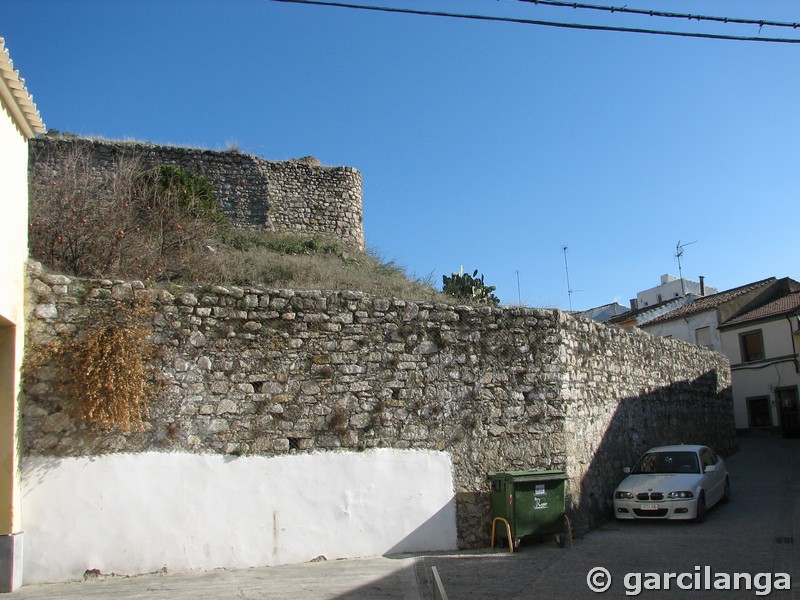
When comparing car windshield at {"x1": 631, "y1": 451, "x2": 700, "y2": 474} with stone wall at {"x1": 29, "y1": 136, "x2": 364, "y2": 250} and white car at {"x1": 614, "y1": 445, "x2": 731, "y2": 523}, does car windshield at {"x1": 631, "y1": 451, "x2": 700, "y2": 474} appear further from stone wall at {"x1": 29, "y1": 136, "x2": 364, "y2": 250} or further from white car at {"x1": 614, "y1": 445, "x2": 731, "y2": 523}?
stone wall at {"x1": 29, "y1": 136, "x2": 364, "y2": 250}

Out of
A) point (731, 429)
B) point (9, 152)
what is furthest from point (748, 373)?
point (9, 152)

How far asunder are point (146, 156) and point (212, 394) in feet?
40.1

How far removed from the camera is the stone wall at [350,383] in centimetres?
907

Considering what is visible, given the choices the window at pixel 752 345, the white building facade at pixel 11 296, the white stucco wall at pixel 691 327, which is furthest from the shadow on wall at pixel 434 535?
the window at pixel 752 345

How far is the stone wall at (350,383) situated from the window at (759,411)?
20.3 m

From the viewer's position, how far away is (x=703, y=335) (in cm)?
3203

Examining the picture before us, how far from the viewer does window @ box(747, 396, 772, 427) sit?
95.9ft

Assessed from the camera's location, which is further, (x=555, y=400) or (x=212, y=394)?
(x=555, y=400)

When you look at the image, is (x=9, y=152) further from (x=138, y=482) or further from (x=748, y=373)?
(x=748, y=373)

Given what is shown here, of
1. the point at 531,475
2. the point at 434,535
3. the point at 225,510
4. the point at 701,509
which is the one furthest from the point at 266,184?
the point at 701,509

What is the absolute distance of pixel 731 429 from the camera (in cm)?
2220

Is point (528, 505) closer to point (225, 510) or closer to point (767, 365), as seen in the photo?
point (225, 510)

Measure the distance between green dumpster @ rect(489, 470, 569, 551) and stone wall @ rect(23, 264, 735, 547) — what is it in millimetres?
314

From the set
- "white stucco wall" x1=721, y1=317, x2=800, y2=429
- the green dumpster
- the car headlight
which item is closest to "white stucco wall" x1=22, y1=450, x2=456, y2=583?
the green dumpster
